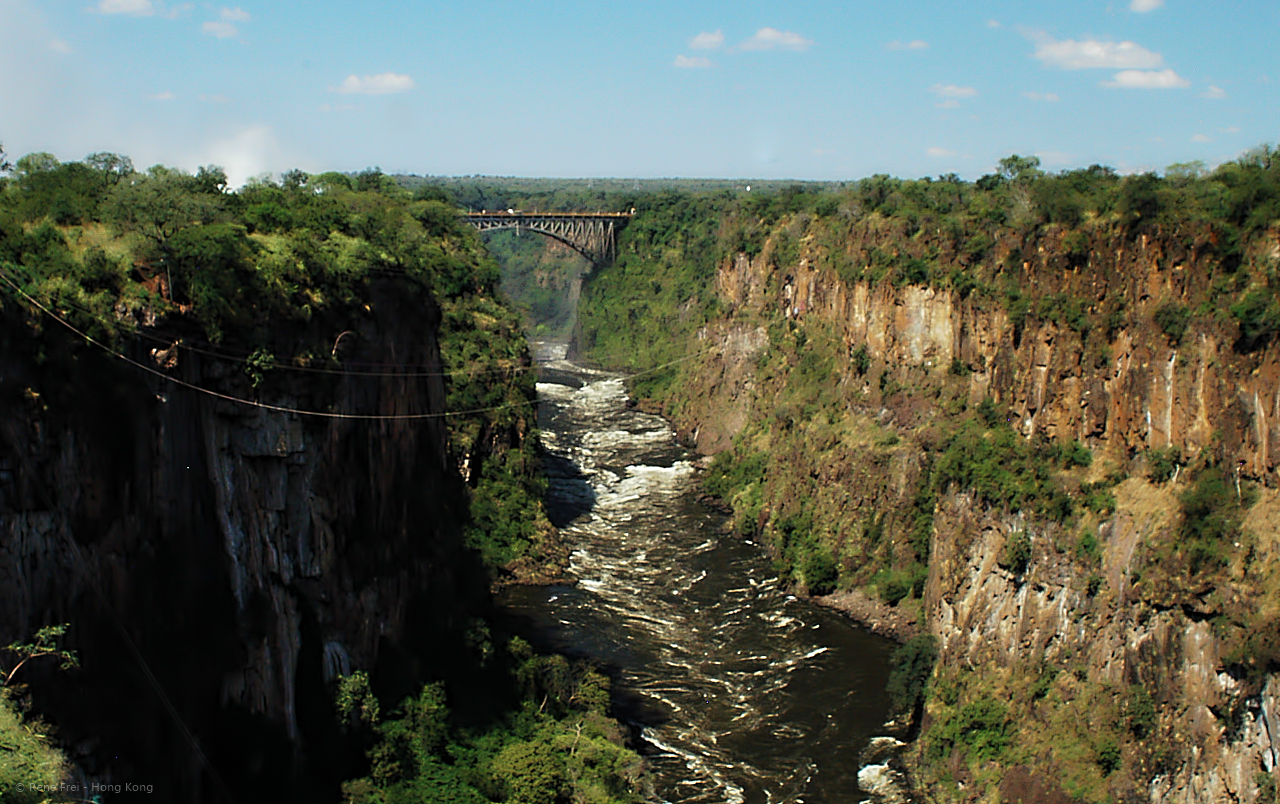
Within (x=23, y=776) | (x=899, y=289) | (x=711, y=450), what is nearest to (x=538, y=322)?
(x=711, y=450)

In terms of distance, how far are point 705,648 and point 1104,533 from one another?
14993mm

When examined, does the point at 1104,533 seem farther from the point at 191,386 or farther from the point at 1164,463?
the point at 191,386

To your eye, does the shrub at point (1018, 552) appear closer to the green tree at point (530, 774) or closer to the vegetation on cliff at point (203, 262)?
the green tree at point (530, 774)

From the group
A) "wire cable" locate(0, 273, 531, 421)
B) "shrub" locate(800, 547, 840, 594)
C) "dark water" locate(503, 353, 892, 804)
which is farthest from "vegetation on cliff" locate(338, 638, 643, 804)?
"shrub" locate(800, 547, 840, 594)

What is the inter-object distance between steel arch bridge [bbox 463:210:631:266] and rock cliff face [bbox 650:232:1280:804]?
67.2m

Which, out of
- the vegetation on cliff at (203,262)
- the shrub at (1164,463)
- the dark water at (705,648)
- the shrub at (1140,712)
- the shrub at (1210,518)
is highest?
the vegetation on cliff at (203,262)

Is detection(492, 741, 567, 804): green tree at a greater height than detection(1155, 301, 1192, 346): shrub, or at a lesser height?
lesser

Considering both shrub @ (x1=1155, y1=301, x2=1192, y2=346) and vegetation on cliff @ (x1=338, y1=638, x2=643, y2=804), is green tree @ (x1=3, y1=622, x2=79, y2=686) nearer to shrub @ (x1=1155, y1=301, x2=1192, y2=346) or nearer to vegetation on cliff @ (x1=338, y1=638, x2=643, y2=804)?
vegetation on cliff @ (x1=338, y1=638, x2=643, y2=804)

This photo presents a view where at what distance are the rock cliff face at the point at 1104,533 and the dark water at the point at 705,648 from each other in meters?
3.29

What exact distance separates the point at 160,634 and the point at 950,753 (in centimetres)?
2245

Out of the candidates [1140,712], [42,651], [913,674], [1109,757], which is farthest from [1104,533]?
[42,651]

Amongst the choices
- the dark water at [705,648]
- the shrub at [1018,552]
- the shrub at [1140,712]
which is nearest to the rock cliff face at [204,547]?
the dark water at [705,648]

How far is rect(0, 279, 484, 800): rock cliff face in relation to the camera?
2017 cm

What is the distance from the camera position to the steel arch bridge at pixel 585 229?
113m
